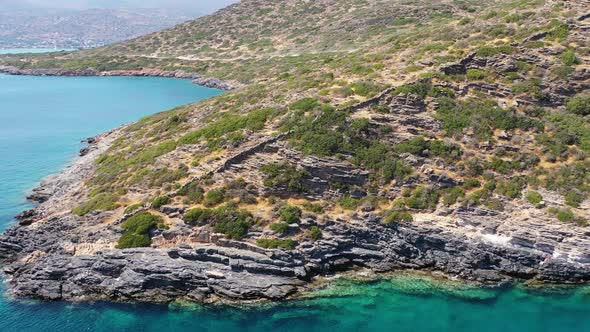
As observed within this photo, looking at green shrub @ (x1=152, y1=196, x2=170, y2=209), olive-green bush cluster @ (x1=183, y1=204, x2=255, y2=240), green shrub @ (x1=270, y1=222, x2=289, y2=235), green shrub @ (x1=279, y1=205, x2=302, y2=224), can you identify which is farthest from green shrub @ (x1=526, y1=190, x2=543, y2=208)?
green shrub @ (x1=152, y1=196, x2=170, y2=209)

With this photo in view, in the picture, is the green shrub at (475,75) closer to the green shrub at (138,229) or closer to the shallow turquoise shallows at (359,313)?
the shallow turquoise shallows at (359,313)

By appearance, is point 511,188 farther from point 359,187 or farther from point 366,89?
point 366,89

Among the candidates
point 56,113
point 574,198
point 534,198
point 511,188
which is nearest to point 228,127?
point 511,188

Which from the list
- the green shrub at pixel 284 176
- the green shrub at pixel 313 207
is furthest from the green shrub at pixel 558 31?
the green shrub at pixel 313 207

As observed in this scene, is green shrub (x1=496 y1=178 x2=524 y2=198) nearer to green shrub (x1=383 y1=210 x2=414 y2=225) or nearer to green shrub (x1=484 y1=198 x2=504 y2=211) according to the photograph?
green shrub (x1=484 y1=198 x2=504 y2=211)

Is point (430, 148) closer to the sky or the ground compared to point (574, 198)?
closer to the sky

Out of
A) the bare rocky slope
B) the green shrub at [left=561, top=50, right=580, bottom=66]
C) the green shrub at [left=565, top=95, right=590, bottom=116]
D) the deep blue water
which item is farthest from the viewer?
the deep blue water
